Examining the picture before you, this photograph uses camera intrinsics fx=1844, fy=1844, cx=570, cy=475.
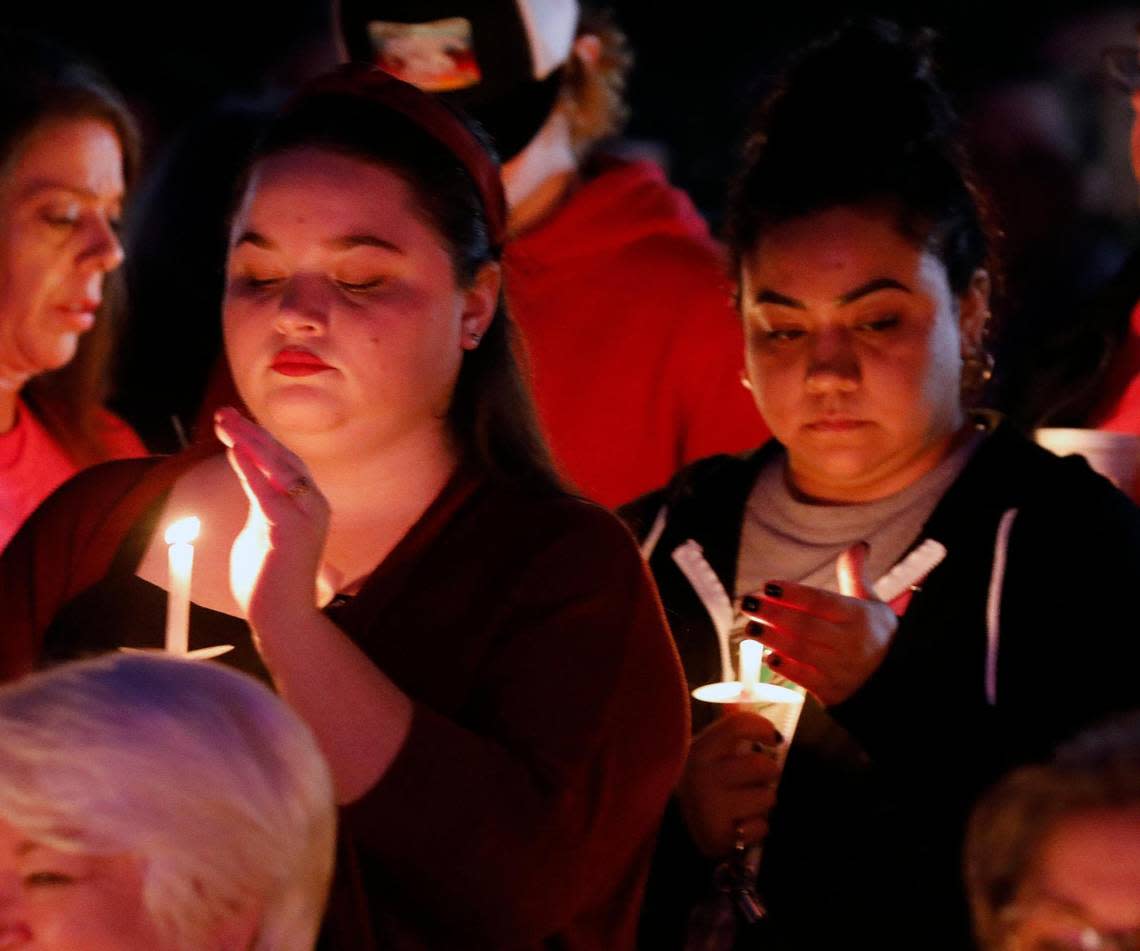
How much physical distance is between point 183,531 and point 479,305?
0.55 metres

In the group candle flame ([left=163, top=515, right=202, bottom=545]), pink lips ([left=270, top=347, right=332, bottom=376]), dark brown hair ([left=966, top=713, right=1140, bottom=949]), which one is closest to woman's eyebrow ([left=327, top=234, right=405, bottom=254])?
pink lips ([left=270, top=347, right=332, bottom=376])

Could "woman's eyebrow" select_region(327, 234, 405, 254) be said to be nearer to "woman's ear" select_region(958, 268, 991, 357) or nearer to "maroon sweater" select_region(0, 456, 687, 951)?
"maroon sweater" select_region(0, 456, 687, 951)

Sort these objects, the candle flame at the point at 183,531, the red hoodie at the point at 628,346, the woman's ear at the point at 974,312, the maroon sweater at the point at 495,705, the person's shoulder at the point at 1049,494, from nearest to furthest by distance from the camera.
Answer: the maroon sweater at the point at 495,705 < the candle flame at the point at 183,531 < the person's shoulder at the point at 1049,494 < the woman's ear at the point at 974,312 < the red hoodie at the point at 628,346

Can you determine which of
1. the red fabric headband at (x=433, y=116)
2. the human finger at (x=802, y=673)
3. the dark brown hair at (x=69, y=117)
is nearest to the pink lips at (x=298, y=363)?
the red fabric headband at (x=433, y=116)

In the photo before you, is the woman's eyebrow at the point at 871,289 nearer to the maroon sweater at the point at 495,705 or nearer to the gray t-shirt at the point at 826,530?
the gray t-shirt at the point at 826,530

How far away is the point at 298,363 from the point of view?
2418 millimetres

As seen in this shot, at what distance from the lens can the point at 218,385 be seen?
11.4 feet

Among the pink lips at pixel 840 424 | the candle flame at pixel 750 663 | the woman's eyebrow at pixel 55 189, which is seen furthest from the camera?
the woman's eyebrow at pixel 55 189

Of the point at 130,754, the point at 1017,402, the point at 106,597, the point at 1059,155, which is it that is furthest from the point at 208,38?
the point at 130,754

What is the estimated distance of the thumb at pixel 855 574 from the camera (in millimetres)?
2594

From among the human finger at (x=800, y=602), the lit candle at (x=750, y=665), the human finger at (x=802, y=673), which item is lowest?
the human finger at (x=802, y=673)

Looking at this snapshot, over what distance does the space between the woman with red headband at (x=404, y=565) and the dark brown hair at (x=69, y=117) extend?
1.16 metres

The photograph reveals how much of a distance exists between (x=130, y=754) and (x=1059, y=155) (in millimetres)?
3526

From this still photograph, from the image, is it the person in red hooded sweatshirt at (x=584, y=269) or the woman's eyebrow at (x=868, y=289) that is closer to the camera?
the woman's eyebrow at (x=868, y=289)
